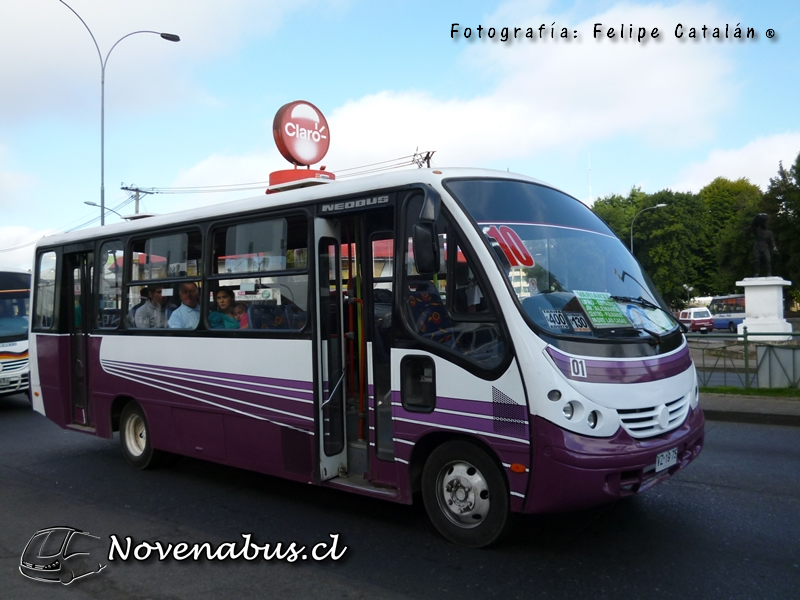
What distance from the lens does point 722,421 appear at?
10.7 meters

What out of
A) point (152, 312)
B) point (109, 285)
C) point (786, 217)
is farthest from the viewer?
point (786, 217)

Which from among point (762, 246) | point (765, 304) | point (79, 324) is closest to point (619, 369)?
point (79, 324)

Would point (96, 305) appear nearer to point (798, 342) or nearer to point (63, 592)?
point (63, 592)

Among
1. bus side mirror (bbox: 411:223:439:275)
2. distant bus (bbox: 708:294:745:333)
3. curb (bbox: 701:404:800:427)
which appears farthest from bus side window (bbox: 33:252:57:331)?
distant bus (bbox: 708:294:745:333)

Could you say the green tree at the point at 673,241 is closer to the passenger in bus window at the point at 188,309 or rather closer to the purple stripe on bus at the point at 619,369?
the passenger in bus window at the point at 188,309

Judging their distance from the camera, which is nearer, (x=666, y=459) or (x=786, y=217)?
(x=666, y=459)

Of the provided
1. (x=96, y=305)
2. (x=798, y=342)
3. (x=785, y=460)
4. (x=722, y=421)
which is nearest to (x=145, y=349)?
(x=96, y=305)

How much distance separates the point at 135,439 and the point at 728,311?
54.2 metres

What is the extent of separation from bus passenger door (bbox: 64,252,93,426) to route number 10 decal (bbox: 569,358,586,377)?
21.2ft

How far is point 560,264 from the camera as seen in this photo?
5.34 m

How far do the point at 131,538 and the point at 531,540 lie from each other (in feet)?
10.2

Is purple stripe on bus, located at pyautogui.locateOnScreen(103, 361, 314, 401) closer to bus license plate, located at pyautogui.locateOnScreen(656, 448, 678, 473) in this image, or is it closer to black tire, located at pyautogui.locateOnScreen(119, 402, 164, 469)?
black tire, located at pyautogui.locateOnScreen(119, 402, 164, 469)

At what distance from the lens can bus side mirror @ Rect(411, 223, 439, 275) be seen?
5.04 metres

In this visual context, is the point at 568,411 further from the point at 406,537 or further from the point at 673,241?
the point at 673,241
